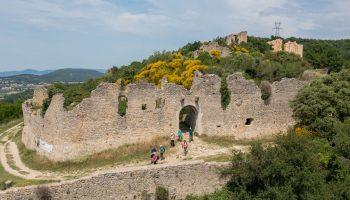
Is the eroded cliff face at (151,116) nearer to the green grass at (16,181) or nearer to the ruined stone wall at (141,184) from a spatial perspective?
the green grass at (16,181)

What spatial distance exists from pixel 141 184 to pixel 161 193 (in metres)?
0.92

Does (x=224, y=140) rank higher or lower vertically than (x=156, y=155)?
higher

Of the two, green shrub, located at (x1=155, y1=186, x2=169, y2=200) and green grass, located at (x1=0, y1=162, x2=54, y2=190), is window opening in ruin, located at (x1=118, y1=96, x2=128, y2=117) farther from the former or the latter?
green shrub, located at (x1=155, y1=186, x2=169, y2=200)

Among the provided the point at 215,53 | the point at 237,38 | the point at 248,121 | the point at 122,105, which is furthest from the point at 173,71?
the point at 237,38

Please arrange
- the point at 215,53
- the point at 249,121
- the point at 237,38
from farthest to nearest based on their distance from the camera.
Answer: the point at 237,38
the point at 215,53
the point at 249,121

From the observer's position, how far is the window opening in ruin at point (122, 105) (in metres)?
22.5

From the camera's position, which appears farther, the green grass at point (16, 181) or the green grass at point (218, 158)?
the green grass at point (218, 158)

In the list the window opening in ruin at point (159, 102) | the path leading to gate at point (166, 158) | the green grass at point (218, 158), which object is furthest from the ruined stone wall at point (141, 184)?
the window opening in ruin at point (159, 102)

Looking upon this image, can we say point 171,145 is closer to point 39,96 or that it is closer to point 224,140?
point 224,140

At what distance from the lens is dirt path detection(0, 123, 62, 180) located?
20.3m

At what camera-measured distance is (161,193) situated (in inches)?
→ 671

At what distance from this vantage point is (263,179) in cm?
1697

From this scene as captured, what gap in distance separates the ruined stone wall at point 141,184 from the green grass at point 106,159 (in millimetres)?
3731

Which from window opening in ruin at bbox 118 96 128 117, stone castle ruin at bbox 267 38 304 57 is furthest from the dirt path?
stone castle ruin at bbox 267 38 304 57
